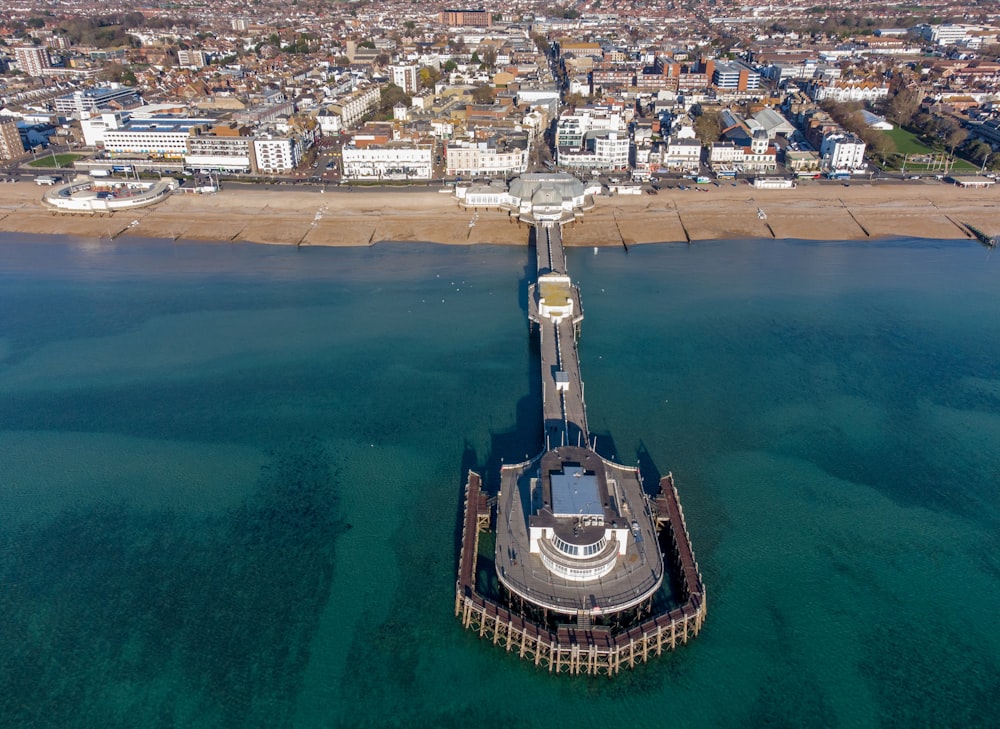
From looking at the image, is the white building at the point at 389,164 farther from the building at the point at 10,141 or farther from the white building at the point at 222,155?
the building at the point at 10,141

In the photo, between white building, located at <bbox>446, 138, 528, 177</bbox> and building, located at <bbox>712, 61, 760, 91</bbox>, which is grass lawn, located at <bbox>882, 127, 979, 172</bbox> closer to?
building, located at <bbox>712, 61, 760, 91</bbox>

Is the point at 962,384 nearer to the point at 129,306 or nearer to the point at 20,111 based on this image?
the point at 129,306

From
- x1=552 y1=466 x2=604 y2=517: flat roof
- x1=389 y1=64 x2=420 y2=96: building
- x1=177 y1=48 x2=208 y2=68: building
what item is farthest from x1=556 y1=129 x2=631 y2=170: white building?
x1=177 y1=48 x2=208 y2=68: building

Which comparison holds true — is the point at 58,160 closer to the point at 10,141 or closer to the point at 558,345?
the point at 10,141

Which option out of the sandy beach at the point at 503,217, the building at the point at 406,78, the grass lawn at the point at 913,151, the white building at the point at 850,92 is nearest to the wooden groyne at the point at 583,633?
the sandy beach at the point at 503,217

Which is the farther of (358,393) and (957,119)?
(957,119)

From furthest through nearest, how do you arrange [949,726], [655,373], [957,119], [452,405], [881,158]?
[957,119] → [881,158] → [655,373] → [452,405] → [949,726]

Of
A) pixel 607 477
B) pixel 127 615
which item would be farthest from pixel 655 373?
pixel 127 615
